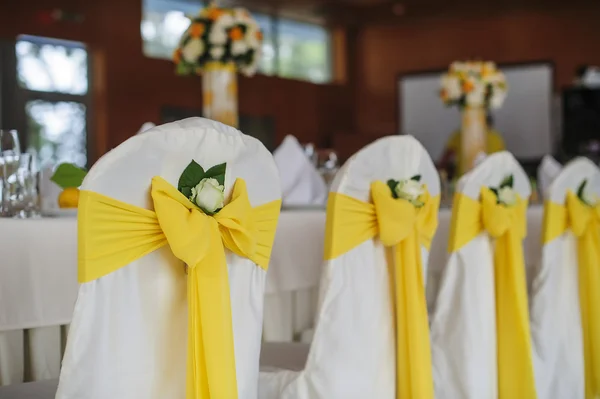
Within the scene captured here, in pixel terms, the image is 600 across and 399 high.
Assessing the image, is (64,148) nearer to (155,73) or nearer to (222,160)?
(155,73)

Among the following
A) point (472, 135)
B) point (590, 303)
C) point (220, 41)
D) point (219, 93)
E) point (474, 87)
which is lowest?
point (590, 303)

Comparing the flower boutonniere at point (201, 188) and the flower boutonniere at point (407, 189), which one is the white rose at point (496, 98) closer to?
the flower boutonniere at point (407, 189)

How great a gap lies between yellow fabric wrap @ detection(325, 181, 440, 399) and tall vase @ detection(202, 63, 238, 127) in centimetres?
167

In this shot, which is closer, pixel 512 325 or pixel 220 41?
pixel 512 325

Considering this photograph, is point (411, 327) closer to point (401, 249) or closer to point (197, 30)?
point (401, 249)

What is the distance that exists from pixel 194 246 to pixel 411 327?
761mm

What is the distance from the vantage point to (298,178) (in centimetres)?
315

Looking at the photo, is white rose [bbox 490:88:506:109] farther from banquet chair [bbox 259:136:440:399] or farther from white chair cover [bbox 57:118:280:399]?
white chair cover [bbox 57:118:280:399]

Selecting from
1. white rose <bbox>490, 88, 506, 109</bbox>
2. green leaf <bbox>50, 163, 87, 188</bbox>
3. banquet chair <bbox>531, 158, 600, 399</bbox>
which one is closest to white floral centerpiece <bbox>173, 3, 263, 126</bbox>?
green leaf <bbox>50, 163, 87, 188</bbox>

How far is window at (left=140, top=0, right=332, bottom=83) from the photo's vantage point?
31.1ft

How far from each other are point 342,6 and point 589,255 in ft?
30.1

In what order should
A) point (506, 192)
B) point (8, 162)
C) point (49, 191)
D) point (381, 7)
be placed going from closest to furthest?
point (8, 162) → point (506, 192) → point (49, 191) → point (381, 7)

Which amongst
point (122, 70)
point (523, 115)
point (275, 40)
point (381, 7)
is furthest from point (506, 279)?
point (381, 7)

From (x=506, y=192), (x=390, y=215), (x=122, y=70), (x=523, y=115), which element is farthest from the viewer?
(x=523, y=115)
